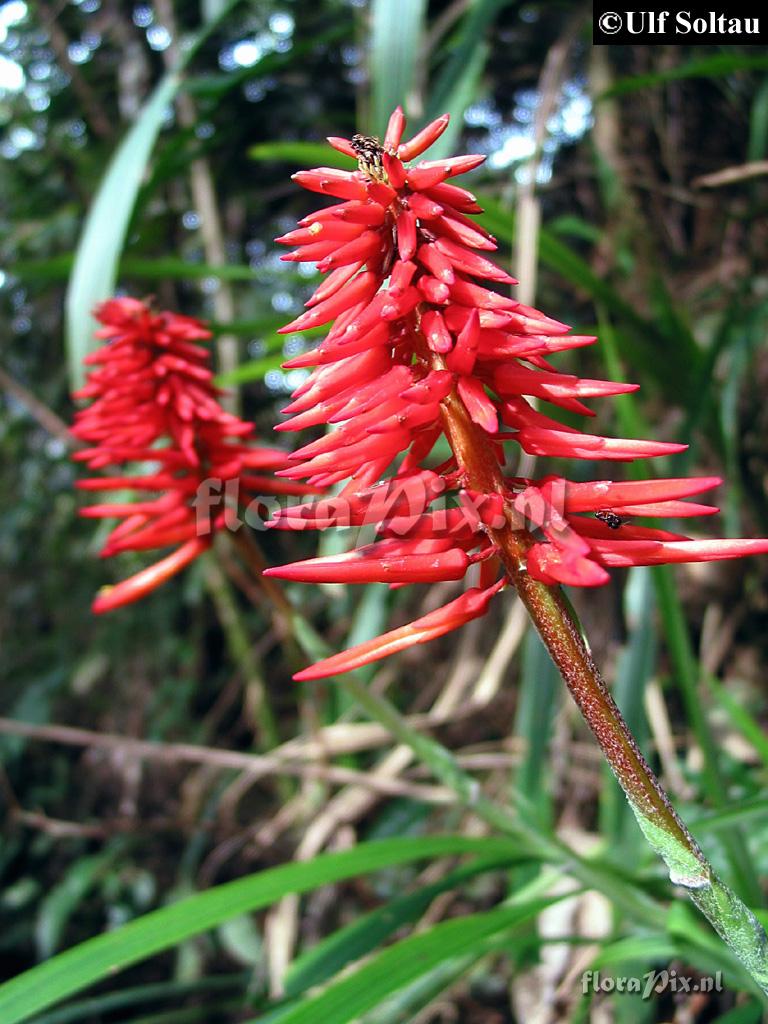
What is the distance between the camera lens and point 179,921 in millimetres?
750

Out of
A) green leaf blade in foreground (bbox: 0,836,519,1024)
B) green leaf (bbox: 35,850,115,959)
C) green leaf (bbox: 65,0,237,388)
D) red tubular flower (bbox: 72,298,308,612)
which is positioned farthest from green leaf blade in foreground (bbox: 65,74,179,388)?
green leaf (bbox: 35,850,115,959)

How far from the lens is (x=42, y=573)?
242 cm

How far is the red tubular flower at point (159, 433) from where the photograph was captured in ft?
2.77

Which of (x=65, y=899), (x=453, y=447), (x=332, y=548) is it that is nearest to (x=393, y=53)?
(x=332, y=548)

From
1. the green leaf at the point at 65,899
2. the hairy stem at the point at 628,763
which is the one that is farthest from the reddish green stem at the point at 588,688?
the green leaf at the point at 65,899

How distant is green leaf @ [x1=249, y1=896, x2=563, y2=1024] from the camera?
650mm

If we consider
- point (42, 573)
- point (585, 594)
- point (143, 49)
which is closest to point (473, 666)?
point (585, 594)

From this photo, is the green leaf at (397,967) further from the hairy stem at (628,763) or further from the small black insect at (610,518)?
the small black insect at (610,518)

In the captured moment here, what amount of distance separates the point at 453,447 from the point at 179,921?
50cm

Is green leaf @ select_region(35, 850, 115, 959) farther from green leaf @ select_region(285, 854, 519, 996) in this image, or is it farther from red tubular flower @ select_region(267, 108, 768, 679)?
red tubular flower @ select_region(267, 108, 768, 679)

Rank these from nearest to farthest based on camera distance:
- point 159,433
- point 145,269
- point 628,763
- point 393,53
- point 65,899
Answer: point 628,763, point 159,433, point 393,53, point 145,269, point 65,899

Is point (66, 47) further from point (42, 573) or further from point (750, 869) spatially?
point (750, 869)

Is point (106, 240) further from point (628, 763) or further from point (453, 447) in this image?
point (628, 763)

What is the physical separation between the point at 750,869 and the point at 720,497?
1.03 metres
